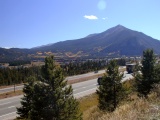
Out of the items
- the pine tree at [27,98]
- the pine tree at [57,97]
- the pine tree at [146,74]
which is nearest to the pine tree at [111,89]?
the pine tree at [146,74]

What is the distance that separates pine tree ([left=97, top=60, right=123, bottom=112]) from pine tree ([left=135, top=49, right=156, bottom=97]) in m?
4.54

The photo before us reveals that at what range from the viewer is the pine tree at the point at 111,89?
24.4 metres

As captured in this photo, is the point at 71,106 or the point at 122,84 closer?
the point at 71,106

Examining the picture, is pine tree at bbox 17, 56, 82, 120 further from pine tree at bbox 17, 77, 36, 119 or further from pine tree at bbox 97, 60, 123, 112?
pine tree at bbox 97, 60, 123, 112

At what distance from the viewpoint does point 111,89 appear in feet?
81.2

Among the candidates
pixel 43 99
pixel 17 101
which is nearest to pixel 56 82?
pixel 43 99

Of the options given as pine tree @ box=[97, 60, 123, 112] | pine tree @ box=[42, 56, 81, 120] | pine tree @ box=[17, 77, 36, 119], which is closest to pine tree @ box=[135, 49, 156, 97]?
pine tree @ box=[97, 60, 123, 112]

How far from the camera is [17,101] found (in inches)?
1636

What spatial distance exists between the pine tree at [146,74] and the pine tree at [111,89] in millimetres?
4540

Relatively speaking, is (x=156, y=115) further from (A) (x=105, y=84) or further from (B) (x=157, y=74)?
(B) (x=157, y=74)

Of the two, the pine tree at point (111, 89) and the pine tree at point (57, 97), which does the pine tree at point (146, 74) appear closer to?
the pine tree at point (111, 89)

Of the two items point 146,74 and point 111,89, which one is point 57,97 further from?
point 146,74

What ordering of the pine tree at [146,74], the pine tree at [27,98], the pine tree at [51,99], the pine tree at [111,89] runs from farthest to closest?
the pine tree at [146,74] < the pine tree at [111,89] < the pine tree at [27,98] < the pine tree at [51,99]

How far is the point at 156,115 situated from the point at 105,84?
18.0 metres
